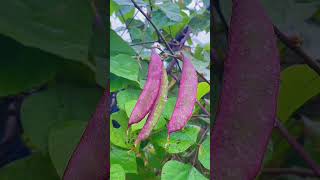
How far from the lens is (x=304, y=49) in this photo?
481 mm

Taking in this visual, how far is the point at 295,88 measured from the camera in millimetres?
475

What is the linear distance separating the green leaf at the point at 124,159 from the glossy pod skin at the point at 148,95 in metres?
0.04

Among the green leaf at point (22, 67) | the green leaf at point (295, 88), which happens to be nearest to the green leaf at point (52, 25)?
the green leaf at point (22, 67)

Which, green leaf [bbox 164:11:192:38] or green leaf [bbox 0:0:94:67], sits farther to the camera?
green leaf [bbox 164:11:192:38]

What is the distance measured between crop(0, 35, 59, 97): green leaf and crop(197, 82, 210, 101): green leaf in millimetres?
180

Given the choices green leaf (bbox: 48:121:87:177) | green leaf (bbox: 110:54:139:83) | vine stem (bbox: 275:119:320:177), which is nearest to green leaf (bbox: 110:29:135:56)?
green leaf (bbox: 110:54:139:83)

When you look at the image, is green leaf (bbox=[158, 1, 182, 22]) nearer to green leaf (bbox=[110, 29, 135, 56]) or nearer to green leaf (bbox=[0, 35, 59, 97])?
green leaf (bbox=[110, 29, 135, 56])

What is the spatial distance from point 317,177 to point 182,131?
171mm

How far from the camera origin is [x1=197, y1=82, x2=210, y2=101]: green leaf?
1.72ft

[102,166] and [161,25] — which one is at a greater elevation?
[161,25]

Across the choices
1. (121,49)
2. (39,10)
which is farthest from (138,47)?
(39,10)

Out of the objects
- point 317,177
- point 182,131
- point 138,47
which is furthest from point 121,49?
point 317,177

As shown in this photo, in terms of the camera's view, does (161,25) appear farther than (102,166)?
Yes

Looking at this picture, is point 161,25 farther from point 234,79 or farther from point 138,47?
point 234,79
